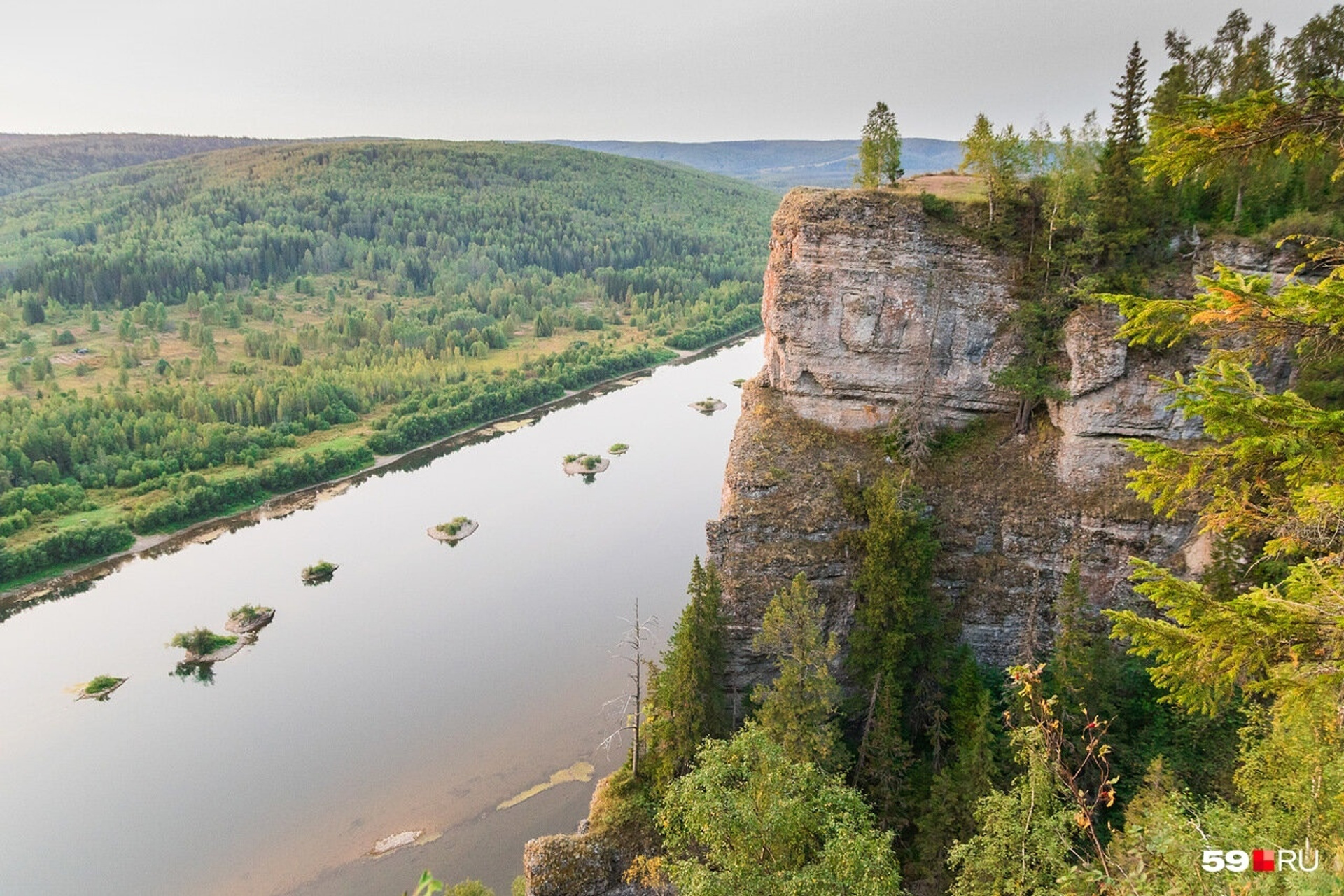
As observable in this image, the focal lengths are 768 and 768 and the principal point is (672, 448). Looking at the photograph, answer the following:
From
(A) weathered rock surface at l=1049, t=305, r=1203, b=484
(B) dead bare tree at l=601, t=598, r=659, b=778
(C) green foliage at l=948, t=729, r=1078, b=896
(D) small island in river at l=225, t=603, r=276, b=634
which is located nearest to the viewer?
(C) green foliage at l=948, t=729, r=1078, b=896

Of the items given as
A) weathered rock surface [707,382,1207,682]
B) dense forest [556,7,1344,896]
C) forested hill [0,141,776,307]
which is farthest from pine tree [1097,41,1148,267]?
forested hill [0,141,776,307]

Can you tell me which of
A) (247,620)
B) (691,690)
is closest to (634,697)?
(691,690)

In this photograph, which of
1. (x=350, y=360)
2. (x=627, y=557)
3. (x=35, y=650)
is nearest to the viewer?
(x=35, y=650)

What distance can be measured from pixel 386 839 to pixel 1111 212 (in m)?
27.3

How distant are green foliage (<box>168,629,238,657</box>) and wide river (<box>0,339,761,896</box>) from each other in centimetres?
81

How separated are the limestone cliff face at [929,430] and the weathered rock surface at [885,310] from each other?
4 centimetres

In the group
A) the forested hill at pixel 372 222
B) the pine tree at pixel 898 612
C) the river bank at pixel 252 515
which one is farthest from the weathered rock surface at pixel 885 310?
the forested hill at pixel 372 222

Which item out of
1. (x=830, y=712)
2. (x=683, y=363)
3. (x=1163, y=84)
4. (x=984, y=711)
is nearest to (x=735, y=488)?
(x=830, y=712)

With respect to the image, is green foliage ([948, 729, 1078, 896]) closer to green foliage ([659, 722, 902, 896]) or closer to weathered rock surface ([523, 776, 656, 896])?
green foliage ([659, 722, 902, 896])

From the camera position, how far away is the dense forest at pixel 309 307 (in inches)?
2034

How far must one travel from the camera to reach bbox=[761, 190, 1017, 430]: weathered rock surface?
71.8ft

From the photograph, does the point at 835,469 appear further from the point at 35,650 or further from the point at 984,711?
the point at 35,650

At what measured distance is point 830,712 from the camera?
16234 mm

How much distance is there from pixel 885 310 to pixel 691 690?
12146mm
